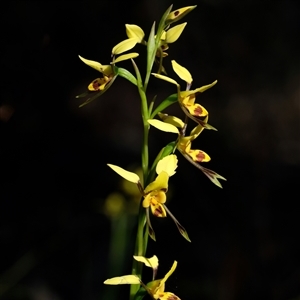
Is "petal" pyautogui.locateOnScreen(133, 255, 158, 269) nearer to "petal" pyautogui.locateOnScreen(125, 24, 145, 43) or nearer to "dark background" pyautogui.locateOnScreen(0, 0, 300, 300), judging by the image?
"petal" pyautogui.locateOnScreen(125, 24, 145, 43)

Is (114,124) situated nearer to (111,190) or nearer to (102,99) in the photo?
(102,99)

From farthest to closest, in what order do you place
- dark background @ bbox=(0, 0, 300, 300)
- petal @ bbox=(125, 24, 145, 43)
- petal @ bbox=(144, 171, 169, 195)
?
dark background @ bbox=(0, 0, 300, 300)
petal @ bbox=(125, 24, 145, 43)
petal @ bbox=(144, 171, 169, 195)

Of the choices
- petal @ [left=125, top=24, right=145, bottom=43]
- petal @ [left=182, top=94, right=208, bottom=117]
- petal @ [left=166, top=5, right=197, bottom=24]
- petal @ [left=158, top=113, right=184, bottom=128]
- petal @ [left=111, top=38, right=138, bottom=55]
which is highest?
petal @ [left=166, top=5, right=197, bottom=24]

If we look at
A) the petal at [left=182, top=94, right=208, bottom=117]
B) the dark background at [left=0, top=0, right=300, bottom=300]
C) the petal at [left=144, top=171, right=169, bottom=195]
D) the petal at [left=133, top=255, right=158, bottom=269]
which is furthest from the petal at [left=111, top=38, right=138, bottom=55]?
the dark background at [left=0, top=0, right=300, bottom=300]

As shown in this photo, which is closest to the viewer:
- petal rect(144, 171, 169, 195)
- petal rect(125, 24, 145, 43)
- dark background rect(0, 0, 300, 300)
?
petal rect(144, 171, 169, 195)

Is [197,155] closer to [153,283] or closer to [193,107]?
[193,107]

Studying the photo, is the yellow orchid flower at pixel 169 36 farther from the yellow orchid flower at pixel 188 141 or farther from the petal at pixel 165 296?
the petal at pixel 165 296

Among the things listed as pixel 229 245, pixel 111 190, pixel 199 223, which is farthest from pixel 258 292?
pixel 111 190
